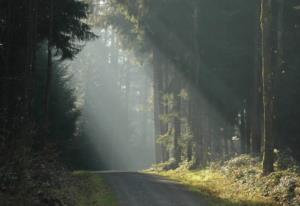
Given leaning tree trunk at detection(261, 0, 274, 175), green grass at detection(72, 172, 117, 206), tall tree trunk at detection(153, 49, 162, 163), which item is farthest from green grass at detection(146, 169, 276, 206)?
tall tree trunk at detection(153, 49, 162, 163)

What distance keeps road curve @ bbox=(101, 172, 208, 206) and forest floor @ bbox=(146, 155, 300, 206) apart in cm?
57

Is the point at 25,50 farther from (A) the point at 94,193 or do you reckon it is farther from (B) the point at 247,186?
(B) the point at 247,186

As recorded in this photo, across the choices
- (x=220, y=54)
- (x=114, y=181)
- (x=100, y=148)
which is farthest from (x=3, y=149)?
(x=100, y=148)

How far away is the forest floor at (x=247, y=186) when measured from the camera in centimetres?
1516

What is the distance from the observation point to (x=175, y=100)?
36562 mm

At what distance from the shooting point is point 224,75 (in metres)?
32.1

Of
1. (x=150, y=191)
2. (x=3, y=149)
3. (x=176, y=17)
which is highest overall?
(x=176, y=17)

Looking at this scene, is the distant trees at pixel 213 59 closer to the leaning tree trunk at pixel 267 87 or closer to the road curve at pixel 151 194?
the leaning tree trunk at pixel 267 87

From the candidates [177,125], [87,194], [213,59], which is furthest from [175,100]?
[87,194]

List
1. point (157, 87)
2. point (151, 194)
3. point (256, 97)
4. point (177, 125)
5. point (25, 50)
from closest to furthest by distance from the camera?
point (151, 194), point (25, 50), point (256, 97), point (177, 125), point (157, 87)

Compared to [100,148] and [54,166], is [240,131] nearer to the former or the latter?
[54,166]

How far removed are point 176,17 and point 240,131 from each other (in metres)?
Answer: 10.2

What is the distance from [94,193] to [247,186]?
5545mm

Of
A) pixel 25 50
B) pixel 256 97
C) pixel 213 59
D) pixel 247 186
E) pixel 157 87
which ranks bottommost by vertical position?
pixel 247 186
